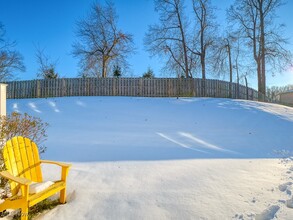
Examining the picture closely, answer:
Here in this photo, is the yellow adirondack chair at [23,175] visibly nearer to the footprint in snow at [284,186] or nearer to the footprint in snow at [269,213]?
the footprint in snow at [269,213]

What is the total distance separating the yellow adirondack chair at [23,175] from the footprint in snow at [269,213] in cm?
261

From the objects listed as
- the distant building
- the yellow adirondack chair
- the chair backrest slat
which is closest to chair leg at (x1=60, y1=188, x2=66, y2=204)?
the yellow adirondack chair

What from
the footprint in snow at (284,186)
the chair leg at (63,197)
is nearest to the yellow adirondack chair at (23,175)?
the chair leg at (63,197)

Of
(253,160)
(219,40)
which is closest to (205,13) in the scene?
(219,40)

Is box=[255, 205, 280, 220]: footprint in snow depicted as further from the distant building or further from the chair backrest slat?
the distant building

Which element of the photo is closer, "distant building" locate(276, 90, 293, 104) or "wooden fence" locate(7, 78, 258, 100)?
"wooden fence" locate(7, 78, 258, 100)

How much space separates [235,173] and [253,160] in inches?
51.0

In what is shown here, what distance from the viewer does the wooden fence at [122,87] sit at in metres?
14.1

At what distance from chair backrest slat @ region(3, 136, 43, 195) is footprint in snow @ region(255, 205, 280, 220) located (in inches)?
121

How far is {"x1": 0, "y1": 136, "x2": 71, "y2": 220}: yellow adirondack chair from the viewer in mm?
2551

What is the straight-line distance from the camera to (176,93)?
1424 centimetres

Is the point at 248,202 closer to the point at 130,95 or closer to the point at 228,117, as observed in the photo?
the point at 228,117

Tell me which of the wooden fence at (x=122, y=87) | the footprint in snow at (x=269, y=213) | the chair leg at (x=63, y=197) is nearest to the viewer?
the footprint in snow at (x=269, y=213)

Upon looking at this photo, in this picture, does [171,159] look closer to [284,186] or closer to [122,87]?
[284,186]
